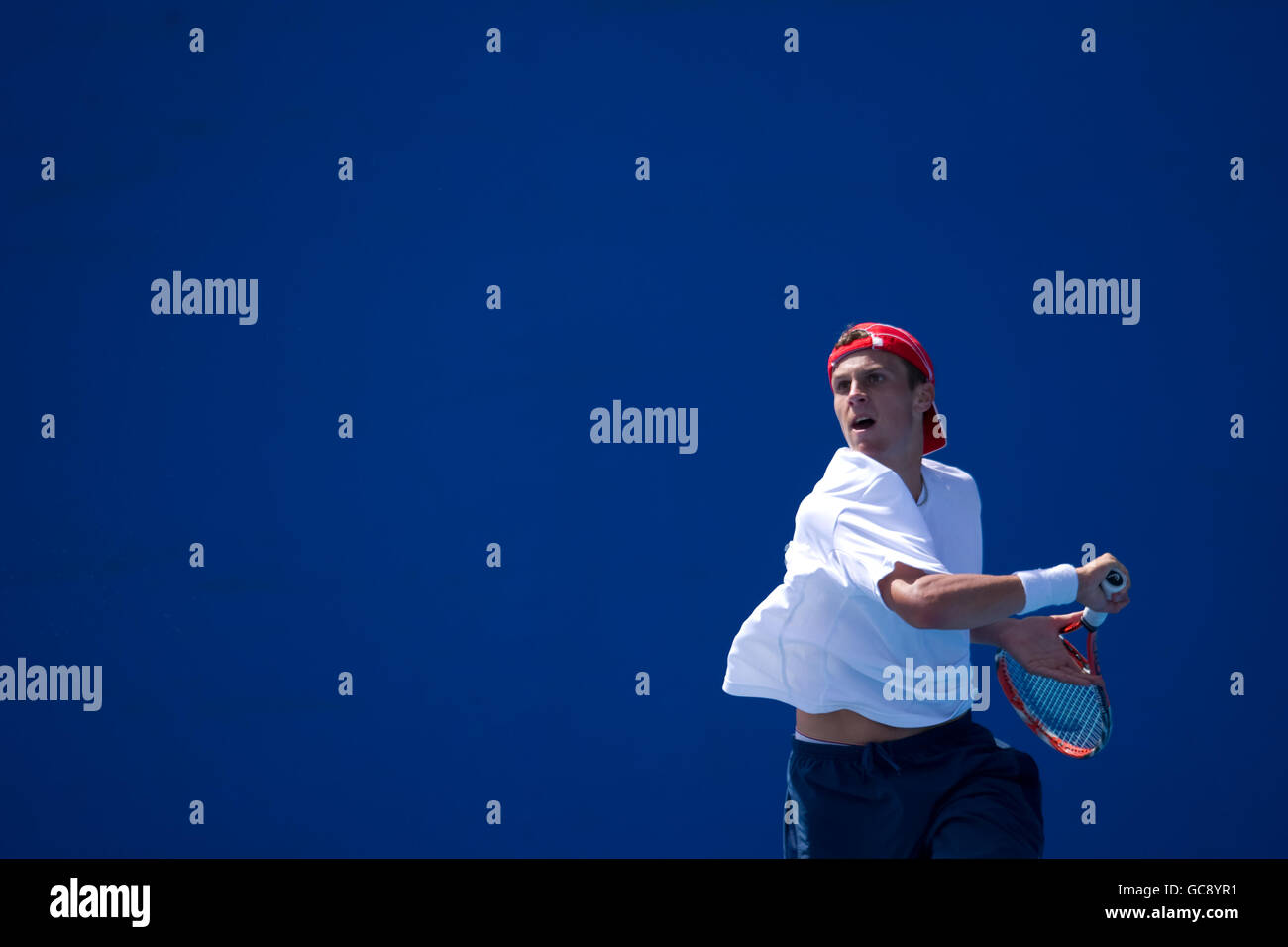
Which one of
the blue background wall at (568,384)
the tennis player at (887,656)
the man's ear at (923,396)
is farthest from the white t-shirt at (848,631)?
the blue background wall at (568,384)

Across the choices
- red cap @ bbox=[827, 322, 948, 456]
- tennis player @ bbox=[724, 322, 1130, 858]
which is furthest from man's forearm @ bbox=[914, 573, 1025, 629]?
red cap @ bbox=[827, 322, 948, 456]

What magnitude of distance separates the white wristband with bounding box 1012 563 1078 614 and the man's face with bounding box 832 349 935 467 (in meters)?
0.58

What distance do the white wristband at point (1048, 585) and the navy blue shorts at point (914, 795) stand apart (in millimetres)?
460

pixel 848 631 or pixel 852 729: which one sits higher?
pixel 848 631

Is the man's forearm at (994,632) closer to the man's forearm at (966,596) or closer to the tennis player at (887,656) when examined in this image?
the tennis player at (887,656)

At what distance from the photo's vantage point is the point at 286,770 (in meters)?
4.63

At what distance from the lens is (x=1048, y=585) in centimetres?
251

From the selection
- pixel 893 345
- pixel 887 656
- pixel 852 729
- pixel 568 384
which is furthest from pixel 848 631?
pixel 568 384

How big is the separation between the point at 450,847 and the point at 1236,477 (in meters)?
3.27

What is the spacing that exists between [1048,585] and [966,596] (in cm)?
18

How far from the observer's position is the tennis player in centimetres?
263

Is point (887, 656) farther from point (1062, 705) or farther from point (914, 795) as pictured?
point (1062, 705)

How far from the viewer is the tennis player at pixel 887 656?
2.63 metres

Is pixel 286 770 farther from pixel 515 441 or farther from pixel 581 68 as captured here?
pixel 581 68
